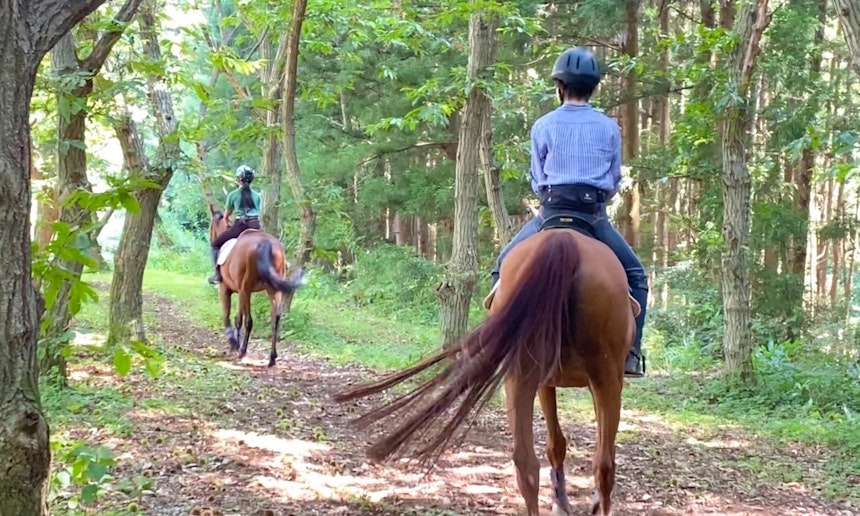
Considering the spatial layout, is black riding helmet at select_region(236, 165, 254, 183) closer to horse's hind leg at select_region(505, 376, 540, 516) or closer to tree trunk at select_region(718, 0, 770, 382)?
tree trunk at select_region(718, 0, 770, 382)

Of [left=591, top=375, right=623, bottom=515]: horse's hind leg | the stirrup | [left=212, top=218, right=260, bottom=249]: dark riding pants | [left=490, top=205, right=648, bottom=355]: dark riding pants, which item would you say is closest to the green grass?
[left=212, top=218, right=260, bottom=249]: dark riding pants

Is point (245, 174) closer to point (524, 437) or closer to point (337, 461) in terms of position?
point (337, 461)

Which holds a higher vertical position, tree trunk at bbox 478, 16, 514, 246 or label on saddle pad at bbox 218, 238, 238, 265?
tree trunk at bbox 478, 16, 514, 246

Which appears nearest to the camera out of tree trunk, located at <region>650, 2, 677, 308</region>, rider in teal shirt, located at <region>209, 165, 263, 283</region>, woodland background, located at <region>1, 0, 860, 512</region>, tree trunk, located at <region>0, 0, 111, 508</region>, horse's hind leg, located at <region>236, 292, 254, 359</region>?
tree trunk, located at <region>0, 0, 111, 508</region>

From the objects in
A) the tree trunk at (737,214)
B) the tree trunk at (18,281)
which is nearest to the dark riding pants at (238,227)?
the tree trunk at (737,214)

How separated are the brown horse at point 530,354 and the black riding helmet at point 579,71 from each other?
102 cm

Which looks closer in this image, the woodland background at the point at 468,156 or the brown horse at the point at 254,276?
the woodland background at the point at 468,156

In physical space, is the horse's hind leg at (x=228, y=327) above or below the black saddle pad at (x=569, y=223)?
below

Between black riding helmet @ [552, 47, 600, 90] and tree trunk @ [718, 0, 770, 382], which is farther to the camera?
tree trunk @ [718, 0, 770, 382]

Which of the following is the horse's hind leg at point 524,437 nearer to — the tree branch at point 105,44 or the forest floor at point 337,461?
the forest floor at point 337,461

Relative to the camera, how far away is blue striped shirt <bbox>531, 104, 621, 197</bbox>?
4371mm

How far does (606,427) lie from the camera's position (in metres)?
4.13

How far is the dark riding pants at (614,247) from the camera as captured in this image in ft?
14.4

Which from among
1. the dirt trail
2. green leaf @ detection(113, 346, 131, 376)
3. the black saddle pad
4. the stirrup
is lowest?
the dirt trail
